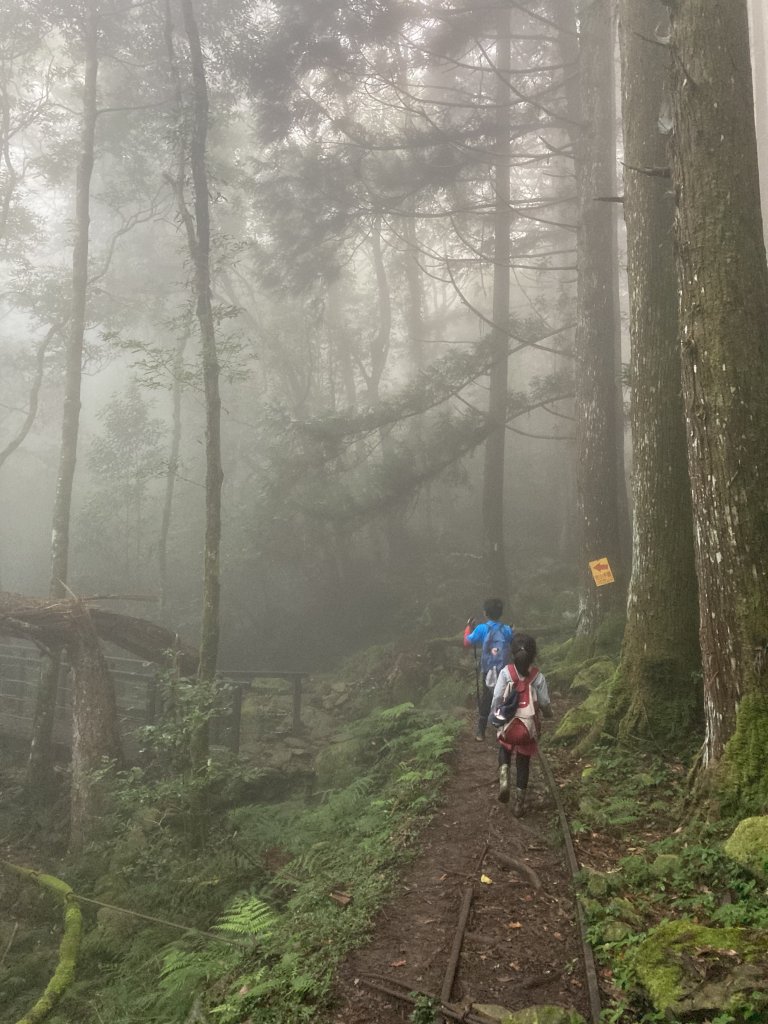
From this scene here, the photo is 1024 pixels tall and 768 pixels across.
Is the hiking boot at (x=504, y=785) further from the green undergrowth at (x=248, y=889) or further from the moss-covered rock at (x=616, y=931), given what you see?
the moss-covered rock at (x=616, y=931)

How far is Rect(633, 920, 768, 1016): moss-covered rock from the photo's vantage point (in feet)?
11.2

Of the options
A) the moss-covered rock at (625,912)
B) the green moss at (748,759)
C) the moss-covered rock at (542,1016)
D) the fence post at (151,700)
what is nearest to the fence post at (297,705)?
the fence post at (151,700)

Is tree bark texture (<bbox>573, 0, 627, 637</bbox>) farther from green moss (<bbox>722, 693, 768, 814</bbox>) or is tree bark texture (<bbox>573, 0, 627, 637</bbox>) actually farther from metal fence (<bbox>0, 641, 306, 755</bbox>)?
green moss (<bbox>722, 693, 768, 814</bbox>)

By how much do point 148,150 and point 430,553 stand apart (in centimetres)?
1438

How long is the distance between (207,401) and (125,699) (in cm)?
613

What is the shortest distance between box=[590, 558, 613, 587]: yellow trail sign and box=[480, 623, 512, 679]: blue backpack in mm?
3341

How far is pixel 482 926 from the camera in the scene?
4.78 meters

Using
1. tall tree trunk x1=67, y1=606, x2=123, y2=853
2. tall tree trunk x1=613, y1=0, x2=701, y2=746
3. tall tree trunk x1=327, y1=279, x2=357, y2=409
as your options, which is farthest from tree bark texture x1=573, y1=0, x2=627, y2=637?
tall tree trunk x1=327, y1=279, x2=357, y2=409

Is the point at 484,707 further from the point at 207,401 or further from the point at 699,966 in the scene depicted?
the point at 207,401

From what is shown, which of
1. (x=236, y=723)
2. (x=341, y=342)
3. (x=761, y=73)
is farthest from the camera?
(x=761, y=73)

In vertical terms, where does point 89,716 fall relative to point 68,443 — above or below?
below

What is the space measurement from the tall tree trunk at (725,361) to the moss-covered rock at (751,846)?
41 cm

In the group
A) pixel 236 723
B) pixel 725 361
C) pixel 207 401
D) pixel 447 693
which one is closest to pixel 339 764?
pixel 236 723

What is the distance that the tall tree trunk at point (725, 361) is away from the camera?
5.40m
